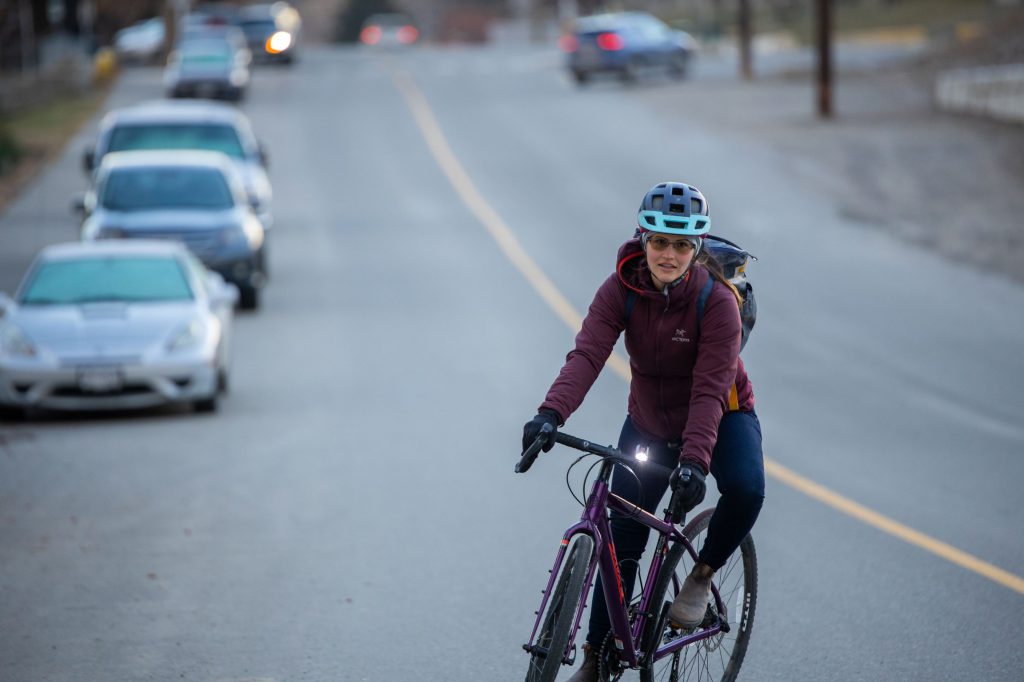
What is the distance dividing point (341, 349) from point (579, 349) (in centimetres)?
1241

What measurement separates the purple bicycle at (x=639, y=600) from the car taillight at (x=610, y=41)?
135 feet

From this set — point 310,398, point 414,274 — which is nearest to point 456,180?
point 414,274

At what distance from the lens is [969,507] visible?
1038cm

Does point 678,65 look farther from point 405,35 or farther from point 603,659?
point 603,659

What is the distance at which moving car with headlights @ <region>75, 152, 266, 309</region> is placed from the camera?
19.6 m

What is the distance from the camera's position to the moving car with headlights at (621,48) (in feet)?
154

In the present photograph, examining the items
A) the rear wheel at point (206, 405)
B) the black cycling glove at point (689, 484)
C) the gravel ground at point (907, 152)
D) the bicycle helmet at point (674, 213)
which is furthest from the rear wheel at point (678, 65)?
the black cycling glove at point (689, 484)

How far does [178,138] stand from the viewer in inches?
976

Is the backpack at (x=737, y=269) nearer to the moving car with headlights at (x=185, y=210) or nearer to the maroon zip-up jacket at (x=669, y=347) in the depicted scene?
the maroon zip-up jacket at (x=669, y=347)

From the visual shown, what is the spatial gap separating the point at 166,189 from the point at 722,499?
15.6 m

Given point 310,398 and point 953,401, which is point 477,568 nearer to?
point 310,398

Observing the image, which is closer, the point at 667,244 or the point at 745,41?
the point at 667,244

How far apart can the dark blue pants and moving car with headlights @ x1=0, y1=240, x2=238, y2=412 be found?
29.0 feet

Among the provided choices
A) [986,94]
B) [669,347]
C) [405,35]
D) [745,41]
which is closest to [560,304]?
[669,347]
